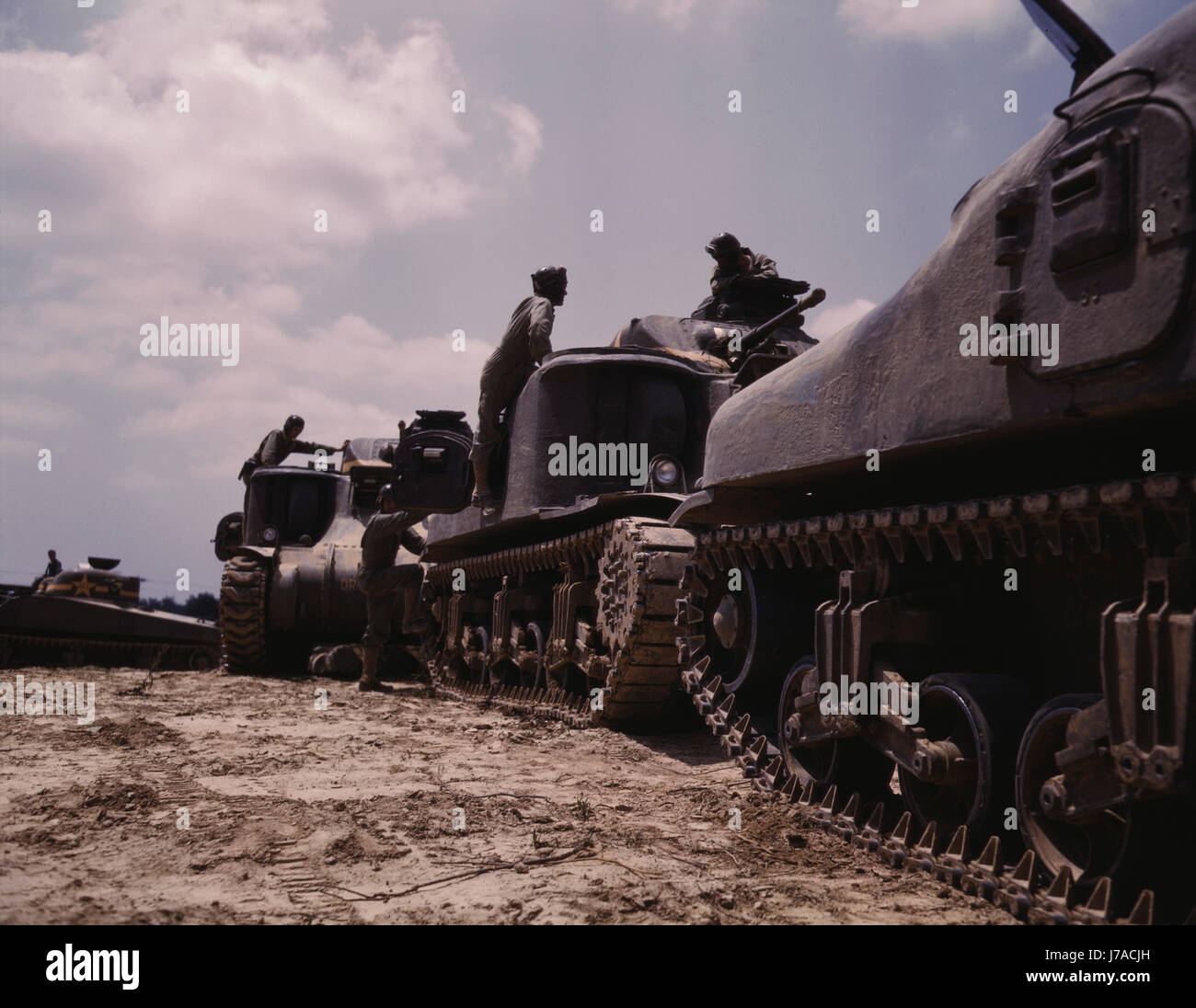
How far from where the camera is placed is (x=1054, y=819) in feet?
10.9

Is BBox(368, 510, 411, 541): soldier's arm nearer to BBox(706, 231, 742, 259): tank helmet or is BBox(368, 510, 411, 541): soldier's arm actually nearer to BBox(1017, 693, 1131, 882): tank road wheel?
BBox(706, 231, 742, 259): tank helmet

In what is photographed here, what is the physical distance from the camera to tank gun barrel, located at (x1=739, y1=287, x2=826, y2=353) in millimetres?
6406

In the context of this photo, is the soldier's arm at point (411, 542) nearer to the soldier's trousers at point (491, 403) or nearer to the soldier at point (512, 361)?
the soldier at point (512, 361)

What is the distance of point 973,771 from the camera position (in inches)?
147

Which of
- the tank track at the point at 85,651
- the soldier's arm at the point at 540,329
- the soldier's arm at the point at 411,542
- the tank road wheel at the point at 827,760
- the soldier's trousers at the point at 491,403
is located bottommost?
the tank track at the point at 85,651

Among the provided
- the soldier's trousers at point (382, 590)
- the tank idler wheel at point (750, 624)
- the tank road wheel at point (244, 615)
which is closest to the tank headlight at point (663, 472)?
the tank idler wheel at point (750, 624)

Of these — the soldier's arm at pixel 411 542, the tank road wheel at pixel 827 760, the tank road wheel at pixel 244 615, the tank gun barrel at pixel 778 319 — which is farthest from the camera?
the tank road wheel at pixel 244 615

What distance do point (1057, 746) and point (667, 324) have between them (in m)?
6.64

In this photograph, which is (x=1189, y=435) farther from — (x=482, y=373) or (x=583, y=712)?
(x=482, y=373)

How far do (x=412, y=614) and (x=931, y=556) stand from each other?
887cm

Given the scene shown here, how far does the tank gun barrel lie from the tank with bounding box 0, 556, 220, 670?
413 inches

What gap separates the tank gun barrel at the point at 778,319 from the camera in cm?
641

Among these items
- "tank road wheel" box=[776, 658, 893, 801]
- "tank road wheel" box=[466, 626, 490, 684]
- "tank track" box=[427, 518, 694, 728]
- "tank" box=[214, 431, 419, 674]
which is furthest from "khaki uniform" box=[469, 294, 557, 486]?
"tank" box=[214, 431, 419, 674]

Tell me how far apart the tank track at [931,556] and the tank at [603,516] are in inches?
36.8
